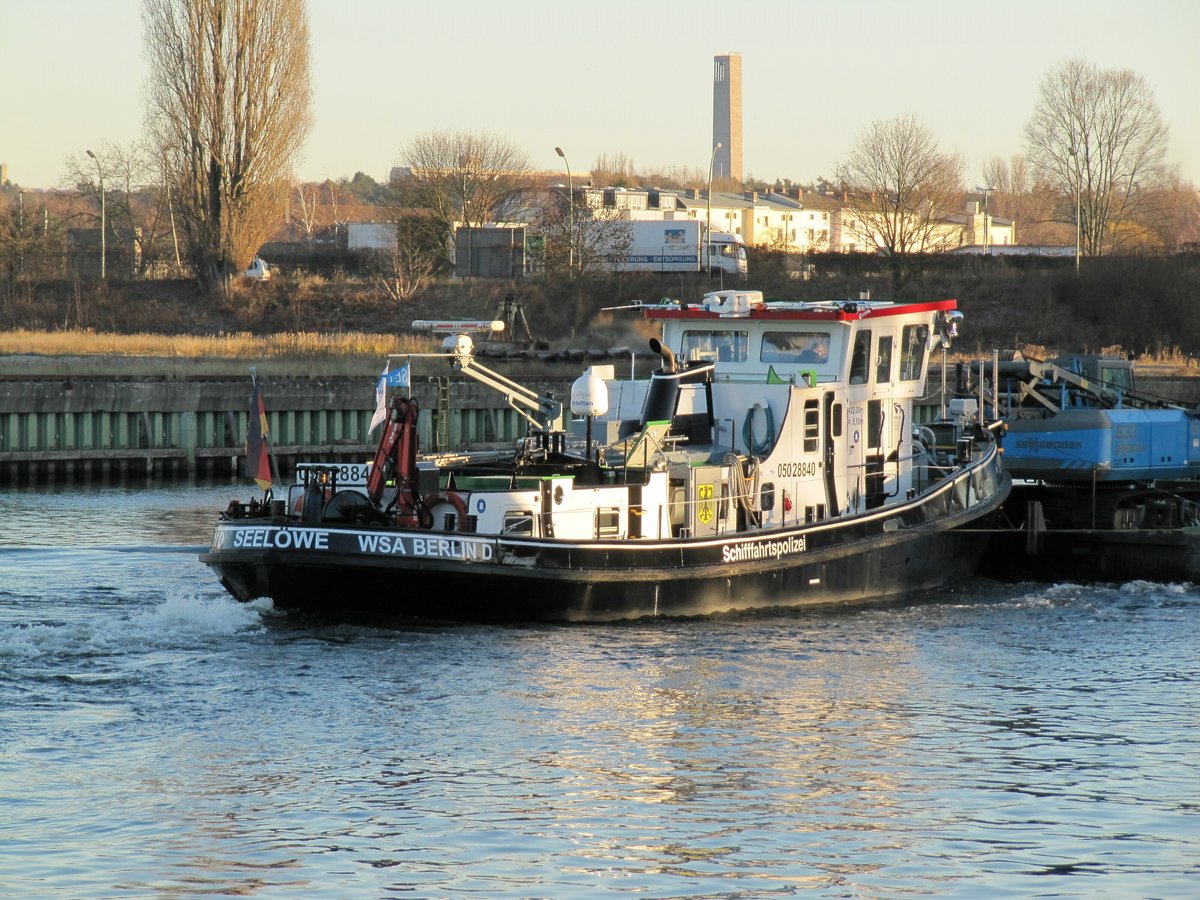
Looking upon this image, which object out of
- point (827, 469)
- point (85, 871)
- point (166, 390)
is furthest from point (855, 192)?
point (85, 871)

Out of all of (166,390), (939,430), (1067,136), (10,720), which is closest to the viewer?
(10,720)

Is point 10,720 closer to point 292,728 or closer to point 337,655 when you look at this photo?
point 292,728

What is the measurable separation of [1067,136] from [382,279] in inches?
1570

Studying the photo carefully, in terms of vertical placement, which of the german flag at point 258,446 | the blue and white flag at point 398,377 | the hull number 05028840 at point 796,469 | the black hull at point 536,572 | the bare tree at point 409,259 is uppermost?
the bare tree at point 409,259

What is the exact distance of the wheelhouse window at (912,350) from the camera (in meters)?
21.1

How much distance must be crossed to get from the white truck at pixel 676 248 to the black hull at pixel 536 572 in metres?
51.4

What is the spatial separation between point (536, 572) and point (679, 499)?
7.37 ft

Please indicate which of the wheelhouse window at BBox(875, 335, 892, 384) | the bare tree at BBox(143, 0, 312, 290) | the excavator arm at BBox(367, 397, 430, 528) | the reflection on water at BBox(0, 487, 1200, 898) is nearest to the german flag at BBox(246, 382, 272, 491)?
the excavator arm at BBox(367, 397, 430, 528)

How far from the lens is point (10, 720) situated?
1348cm

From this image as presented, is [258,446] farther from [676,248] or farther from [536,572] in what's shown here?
[676,248]

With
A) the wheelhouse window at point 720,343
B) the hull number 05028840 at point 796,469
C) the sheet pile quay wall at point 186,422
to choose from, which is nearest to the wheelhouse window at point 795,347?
the wheelhouse window at point 720,343

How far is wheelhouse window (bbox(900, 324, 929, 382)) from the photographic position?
69.2ft

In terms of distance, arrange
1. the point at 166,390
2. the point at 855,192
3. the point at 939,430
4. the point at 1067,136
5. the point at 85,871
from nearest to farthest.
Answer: the point at 85,871 → the point at 939,430 → the point at 166,390 → the point at 855,192 → the point at 1067,136

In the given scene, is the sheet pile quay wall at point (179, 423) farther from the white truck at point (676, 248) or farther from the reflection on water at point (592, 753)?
the white truck at point (676, 248)
